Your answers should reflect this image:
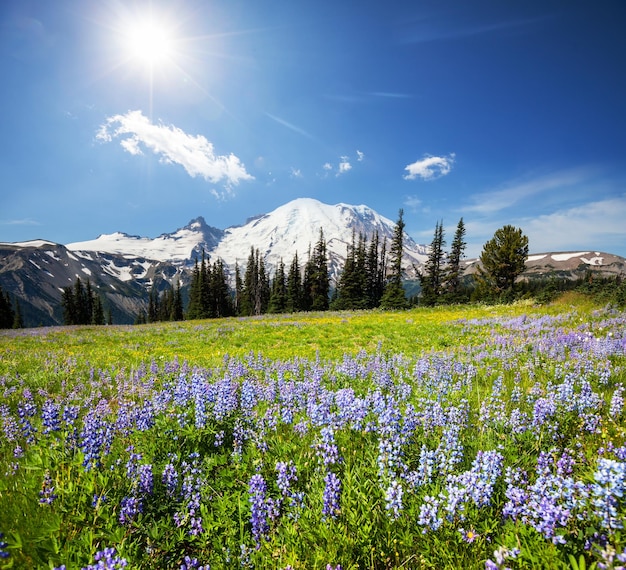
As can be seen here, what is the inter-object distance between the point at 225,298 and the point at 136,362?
74.3 meters

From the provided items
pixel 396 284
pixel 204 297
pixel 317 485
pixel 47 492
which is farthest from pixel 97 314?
pixel 317 485

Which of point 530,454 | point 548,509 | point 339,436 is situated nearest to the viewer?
point 548,509

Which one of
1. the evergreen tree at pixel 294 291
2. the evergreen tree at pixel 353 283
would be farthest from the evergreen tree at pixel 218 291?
the evergreen tree at pixel 353 283

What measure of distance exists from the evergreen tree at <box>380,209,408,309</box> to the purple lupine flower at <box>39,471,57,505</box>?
41.3 meters

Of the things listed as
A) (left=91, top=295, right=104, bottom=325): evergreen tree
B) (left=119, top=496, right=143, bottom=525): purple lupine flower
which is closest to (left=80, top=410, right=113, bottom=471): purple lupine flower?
(left=119, top=496, right=143, bottom=525): purple lupine flower

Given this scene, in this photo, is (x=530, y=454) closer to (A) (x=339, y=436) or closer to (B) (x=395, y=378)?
(A) (x=339, y=436)

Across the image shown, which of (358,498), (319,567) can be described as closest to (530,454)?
A: (358,498)

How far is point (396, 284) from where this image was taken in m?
49.3

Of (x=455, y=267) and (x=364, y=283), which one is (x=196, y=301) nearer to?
(x=364, y=283)

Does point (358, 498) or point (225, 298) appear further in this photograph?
point (225, 298)

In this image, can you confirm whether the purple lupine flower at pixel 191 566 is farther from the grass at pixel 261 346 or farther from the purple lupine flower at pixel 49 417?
the grass at pixel 261 346

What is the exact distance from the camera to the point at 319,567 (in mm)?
2438

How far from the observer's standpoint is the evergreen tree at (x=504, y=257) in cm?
4725

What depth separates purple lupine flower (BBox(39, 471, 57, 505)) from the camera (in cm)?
272
